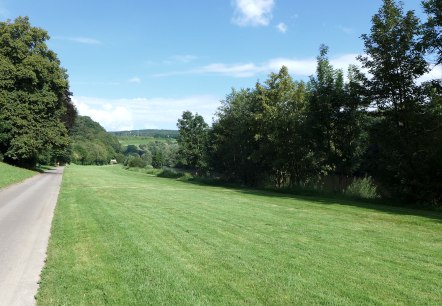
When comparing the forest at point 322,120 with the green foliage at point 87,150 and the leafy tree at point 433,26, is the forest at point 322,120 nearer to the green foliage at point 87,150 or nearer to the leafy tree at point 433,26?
the leafy tree at point 433,26

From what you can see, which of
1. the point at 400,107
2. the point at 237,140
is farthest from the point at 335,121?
the point at 237,140

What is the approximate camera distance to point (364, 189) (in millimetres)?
22078

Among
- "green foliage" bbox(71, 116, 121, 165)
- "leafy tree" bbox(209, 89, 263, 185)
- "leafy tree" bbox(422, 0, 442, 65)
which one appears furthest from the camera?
"green foliage" bbox(71, 116, 121, 165)

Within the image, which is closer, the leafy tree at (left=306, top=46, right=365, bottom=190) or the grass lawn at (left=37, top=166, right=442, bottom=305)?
the grass lawn at (left=37, top=166, right=442, bottom=305)

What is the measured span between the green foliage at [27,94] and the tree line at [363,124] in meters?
23.0

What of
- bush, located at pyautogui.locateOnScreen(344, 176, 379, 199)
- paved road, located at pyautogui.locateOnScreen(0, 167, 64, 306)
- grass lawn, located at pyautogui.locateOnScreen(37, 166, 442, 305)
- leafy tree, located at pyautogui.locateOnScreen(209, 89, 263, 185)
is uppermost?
leafy tree, located at pyautogui.locateOnScreen(209, 89, 263, 185)

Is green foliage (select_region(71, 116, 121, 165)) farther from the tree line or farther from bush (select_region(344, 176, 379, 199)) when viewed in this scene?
bush (select_region(344, 176, 379, 199))

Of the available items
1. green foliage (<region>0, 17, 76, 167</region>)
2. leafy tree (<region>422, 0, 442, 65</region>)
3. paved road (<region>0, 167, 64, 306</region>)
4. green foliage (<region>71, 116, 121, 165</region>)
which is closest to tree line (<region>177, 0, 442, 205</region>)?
leafy tree (<region>422, 0, 442, 65</region>)

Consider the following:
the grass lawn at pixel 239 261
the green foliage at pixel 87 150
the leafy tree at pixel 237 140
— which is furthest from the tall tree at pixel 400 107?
the green foliage at pixel 87 150

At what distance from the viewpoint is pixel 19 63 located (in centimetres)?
4522

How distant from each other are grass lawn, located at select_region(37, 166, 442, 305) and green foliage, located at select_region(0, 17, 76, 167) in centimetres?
3666

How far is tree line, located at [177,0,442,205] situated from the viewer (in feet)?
62.5

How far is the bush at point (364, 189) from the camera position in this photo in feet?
70.8

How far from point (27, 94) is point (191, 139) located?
85.8 feet
